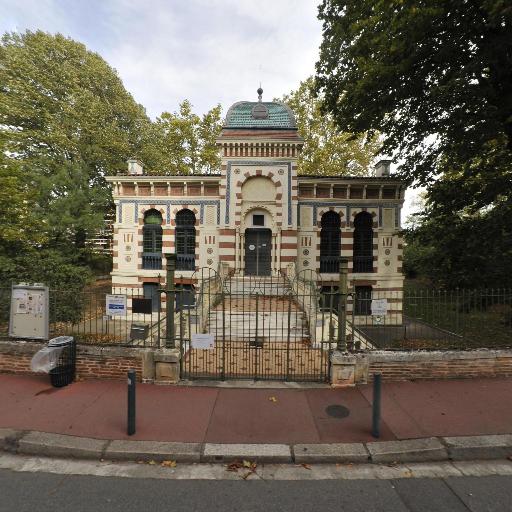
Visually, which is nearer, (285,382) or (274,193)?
(285,382)

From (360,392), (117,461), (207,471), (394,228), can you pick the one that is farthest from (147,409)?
(394,228)

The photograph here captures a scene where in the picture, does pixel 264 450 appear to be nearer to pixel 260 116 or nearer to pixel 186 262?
pixel 186 262

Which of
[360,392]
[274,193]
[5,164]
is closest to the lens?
[360,392]

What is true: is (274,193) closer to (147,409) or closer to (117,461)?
(147,409)

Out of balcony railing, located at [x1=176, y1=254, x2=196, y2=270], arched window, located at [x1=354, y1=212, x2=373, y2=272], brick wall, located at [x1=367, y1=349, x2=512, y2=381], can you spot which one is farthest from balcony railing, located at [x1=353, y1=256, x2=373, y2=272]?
brick wall, located at [x1=367, y1=349, x2=512, y2=381]

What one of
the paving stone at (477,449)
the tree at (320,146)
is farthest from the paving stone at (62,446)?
the tree at (320,146)

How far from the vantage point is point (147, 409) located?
5273 millimetres

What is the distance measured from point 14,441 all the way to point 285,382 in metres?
4.84

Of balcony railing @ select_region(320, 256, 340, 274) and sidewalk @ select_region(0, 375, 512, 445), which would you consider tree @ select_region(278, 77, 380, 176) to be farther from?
sidewalk @ select_region(0, 375, 512, 445)

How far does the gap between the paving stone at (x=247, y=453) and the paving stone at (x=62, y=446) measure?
1637mm

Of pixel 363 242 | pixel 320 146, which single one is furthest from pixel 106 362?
pixel 320 146

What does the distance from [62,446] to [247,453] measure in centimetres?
279

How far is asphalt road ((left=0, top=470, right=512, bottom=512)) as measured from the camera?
3338 millimetres

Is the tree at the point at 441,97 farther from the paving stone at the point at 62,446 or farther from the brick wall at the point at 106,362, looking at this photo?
the paving stone at the point at 62,446
